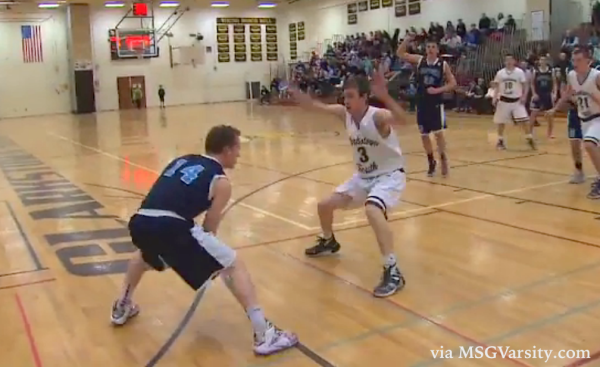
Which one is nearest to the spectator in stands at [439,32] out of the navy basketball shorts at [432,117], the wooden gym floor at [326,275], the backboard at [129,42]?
the wooden gym floor at [326,275]

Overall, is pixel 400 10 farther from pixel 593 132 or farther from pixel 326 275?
pixel 326 275

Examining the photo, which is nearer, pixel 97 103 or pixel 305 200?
pixel 305 200

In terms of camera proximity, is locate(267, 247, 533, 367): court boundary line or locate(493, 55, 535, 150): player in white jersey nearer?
locate(267, 247, 533, 367): court boundary line

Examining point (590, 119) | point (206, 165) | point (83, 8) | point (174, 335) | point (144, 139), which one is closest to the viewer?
point (206, 165)

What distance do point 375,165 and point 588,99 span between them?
359 cm

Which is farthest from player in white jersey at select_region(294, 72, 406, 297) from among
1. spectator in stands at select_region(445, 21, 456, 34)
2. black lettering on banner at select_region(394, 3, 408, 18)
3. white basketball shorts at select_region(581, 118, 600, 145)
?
black lettering on banner at select_region(394, 3, 408, 18)

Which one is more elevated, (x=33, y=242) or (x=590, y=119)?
(x=590, y=119)

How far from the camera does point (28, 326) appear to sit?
4449 millimetres

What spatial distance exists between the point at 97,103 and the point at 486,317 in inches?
1234

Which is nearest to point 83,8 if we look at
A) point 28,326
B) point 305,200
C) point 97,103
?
point 97,103

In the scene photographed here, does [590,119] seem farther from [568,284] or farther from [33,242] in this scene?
[33,242]

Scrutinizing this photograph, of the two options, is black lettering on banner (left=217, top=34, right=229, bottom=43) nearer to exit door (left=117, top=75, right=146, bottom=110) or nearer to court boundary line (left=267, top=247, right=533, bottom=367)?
exit door (left=117, top=75, right=146, bottom=110)

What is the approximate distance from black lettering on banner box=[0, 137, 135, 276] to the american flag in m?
20.8

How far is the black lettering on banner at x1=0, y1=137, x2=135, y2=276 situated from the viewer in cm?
588
